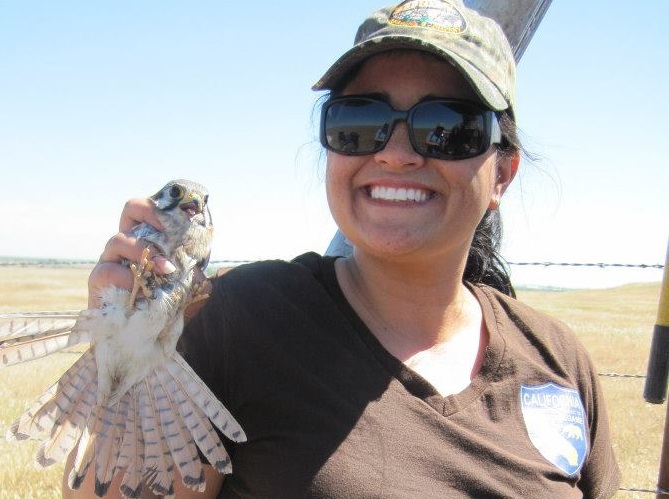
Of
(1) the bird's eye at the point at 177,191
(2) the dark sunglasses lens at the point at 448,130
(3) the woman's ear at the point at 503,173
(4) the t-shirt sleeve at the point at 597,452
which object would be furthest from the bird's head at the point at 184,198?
(4) the t-shirt sleeve at the point at 597,452

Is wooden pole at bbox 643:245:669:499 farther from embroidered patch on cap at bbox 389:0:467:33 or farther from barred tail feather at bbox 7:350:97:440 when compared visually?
barred tail feather at bbox 7:350:97:440

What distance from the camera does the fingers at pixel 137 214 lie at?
65.2 inches

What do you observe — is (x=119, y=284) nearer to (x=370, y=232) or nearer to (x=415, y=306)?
(x=370, y=232)

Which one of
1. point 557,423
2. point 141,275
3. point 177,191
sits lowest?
point 557,423

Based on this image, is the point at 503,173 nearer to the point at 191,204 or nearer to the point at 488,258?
the point at 488,258

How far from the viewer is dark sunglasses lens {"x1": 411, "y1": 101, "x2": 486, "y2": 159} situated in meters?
1.81

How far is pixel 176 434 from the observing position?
1.79 meters

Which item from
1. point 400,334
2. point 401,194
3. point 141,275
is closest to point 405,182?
point 401,194

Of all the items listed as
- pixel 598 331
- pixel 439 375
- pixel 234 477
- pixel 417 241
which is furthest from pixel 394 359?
pixel 598 331

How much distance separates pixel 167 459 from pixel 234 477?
0.18 metres

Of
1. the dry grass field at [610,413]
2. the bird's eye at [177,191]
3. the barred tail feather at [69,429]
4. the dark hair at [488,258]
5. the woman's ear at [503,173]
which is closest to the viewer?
the barred tail feather at [69,429]

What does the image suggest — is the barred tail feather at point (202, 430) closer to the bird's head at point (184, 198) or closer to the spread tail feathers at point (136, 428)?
the spread tail feathers at point (136, 428)

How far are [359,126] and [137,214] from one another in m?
0.63

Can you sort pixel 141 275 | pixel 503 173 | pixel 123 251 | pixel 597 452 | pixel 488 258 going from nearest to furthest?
pixel 123 251 < pixel 141 275 < pixel 597 452 < pixel 503 173 < pixel 488 258
